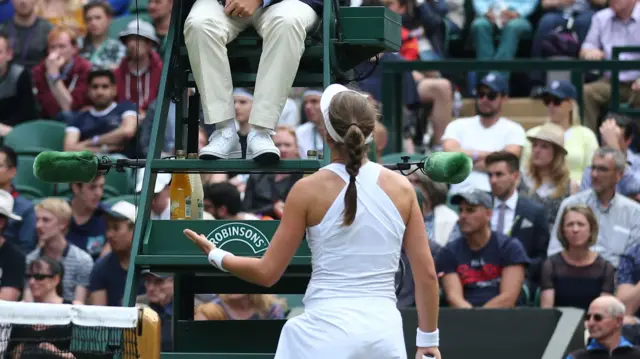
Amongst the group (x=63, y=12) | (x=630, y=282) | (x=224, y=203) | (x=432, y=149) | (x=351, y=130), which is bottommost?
(x=630, y=282)

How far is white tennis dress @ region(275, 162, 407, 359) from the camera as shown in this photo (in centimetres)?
489

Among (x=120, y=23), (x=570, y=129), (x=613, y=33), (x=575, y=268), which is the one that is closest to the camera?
(x=575, y=268)

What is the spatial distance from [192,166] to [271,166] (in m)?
0.38

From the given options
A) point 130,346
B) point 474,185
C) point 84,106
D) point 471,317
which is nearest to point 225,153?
point 130,346

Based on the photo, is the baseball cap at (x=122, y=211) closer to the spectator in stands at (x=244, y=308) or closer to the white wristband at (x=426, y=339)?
the spectator in stands at (x=244, y=308)

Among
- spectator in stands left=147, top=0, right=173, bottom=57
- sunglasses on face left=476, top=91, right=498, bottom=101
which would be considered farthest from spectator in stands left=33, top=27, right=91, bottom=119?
sunglasses on face left=476, top=91, right=498, bottom=101

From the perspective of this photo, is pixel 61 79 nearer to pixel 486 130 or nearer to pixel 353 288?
pixel 486 130

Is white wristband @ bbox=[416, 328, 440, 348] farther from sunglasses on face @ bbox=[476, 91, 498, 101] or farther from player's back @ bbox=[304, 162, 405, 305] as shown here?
sunglasses on face @ bbox=[476, 91, 498, 101]

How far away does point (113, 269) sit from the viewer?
1034 cm

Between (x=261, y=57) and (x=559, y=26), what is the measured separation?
8129 mm

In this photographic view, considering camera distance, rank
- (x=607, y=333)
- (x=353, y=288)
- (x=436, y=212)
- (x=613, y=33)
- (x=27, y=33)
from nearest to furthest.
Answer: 1. (x=353, y=288)
2. (x=607, y=333)
3. (x=436, y=212)
4. (x=613, y=33)
5. (x=27, y=33)

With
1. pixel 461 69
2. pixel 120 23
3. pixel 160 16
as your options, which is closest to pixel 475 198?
pixel 461 69

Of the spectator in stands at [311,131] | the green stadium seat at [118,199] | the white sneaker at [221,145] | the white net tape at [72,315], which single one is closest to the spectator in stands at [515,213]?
the spectator in stands at [311,131]

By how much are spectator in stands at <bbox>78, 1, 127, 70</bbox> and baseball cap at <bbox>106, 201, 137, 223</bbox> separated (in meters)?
3.70
